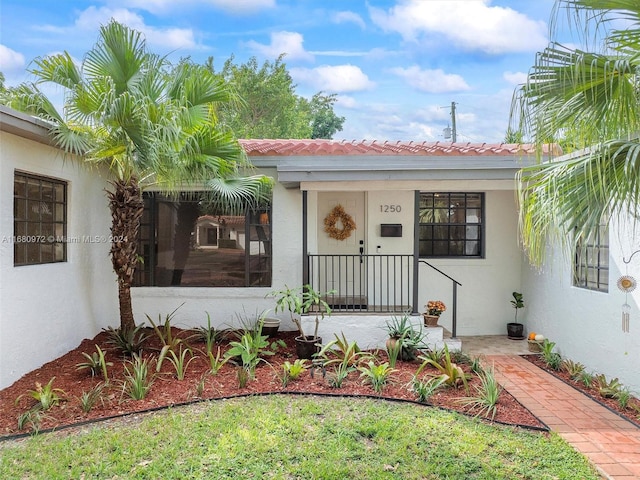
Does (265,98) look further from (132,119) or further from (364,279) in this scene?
(132,119)

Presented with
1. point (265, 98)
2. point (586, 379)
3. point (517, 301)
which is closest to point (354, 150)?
point (517, 301)

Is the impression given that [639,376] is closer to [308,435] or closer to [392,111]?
[308,435]

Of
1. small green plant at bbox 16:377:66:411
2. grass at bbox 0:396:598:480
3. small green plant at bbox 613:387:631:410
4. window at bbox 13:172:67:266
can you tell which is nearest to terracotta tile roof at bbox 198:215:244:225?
window at bbox 13:172:67:266

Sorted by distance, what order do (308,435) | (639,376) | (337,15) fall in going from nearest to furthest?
(308,435) → (639,376) → (337,15)

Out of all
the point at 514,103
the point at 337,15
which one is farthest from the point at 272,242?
the point at 337,15

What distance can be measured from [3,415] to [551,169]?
592 cm

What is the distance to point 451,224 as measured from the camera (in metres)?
8.81

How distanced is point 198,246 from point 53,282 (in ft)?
8.06

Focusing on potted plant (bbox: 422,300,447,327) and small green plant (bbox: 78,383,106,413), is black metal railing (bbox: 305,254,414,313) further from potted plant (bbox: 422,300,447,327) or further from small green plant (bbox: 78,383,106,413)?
small green plant (bbox: 78,383,106,413)

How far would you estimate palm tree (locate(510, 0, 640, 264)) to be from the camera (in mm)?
3385

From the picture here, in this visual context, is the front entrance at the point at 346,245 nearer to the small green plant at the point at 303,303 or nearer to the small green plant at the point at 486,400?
the small green plant at the point at 303,303

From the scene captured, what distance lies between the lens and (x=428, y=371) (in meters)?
6.16

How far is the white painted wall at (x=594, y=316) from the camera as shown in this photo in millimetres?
5434

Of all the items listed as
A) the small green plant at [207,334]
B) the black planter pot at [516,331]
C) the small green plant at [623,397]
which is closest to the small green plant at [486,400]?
the small green plant at [623,397]
